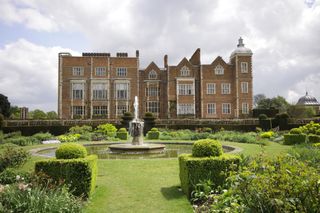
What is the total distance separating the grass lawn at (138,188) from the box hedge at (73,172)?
0.40 m

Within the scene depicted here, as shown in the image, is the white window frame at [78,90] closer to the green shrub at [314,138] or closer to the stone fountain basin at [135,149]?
the stone fountain basin at [135,149]

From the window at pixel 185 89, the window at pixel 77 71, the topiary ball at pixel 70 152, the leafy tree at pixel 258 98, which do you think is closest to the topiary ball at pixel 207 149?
the topiary ball at pixel 70 152

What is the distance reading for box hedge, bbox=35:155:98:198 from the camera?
22.6 feet

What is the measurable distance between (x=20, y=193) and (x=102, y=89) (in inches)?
1545

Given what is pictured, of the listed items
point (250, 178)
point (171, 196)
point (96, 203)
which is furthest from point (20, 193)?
point (250, 178)

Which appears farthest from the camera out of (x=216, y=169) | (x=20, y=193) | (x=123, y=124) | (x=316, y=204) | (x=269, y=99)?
(x=269, y=99)

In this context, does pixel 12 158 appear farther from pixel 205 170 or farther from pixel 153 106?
pixel 153 106

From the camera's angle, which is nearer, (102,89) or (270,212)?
(270,212)

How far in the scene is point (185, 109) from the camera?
1729 inches

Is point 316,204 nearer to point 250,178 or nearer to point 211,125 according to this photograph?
point 250,178

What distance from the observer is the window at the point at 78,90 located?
4322 centimetres

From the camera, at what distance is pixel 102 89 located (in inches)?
1729

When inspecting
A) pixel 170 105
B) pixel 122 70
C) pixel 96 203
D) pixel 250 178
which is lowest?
pixel 96 203

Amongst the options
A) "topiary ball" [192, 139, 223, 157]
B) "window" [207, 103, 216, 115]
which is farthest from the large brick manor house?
"topiary ball" [192, 139, 223, 157]
